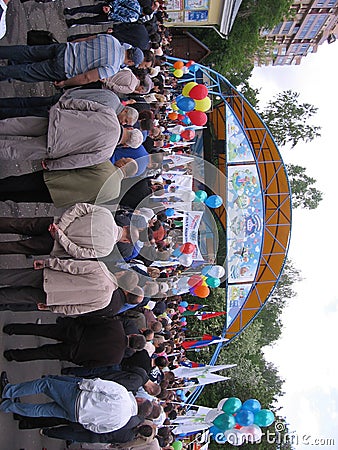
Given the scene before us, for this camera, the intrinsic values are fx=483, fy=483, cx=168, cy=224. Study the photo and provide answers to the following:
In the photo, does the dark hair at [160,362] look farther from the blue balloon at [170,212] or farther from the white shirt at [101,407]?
the blue balloon at [170,212]

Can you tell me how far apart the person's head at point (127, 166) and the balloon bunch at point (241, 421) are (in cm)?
588

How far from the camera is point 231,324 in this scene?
1402 centimetres

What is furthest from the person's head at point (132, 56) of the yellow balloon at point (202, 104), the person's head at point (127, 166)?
the yellow balloon at point (202, 104)

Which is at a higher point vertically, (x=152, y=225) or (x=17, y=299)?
(x=152, y=225)

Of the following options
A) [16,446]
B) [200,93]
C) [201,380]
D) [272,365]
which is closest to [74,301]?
[16,446]

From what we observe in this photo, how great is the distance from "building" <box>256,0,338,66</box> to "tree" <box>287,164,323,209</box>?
1039cm

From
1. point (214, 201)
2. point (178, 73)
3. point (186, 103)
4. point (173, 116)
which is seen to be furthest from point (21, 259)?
point (178, 73)

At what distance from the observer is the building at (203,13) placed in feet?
49.9

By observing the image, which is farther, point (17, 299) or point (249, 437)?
point (249, 437)

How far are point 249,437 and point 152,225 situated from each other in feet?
17.5

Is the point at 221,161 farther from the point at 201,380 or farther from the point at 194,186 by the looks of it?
the point at 201,380

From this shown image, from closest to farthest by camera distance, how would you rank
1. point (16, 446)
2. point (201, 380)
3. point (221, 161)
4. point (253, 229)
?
point (16, 446)
point (201, 380)
point (253, 229)
point (221, 161)

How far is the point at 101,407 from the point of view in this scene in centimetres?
487

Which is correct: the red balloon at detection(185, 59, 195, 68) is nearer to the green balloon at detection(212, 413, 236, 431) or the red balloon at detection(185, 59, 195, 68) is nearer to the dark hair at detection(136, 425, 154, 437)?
the green balloon at detection(212, 413, 236, 431)
